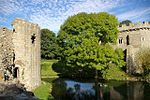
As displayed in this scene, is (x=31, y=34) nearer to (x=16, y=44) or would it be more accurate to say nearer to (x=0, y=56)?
(x=16, y=44)

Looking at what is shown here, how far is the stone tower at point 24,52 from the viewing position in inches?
879

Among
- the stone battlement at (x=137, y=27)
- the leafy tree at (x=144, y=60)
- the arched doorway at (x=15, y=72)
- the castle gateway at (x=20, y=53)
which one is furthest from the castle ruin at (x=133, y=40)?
the arched doorway at (x=15, y=72)

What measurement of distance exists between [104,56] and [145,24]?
613 inches

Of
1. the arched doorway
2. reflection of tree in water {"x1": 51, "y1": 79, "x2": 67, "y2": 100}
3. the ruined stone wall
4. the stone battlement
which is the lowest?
reflection of tree in water {"x1": 51, "y1": 79, "x2": 67, "y2": 100}

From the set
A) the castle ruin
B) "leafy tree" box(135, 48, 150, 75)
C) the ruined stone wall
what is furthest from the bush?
the ruined stone wall

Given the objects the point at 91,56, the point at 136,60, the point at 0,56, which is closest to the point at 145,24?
the point at 136,60

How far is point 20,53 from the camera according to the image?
22547 mm

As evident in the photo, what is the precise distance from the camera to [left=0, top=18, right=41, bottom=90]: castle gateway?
64.3 ft

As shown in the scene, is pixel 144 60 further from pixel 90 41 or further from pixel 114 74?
pixel 90 41

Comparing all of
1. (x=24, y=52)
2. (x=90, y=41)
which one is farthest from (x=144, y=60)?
(x=24, y=52)

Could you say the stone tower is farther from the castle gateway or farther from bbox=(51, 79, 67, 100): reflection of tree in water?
bbox=(51, 79, 67, 100): reflection of tree in water

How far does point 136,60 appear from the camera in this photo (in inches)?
1775

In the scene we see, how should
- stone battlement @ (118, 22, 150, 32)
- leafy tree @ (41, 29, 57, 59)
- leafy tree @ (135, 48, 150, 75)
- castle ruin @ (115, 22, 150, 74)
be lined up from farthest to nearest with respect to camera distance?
leafy tree @ (41, 29, 57, 59)
stone battlement @ (118, 22, 150, 32)
castle ruin @ (115, 22, 150, 74)
leafy tree @ (135, 48, 150, 75)

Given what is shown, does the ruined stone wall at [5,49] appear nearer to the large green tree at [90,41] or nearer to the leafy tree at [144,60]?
the large green tree at [90,41]
